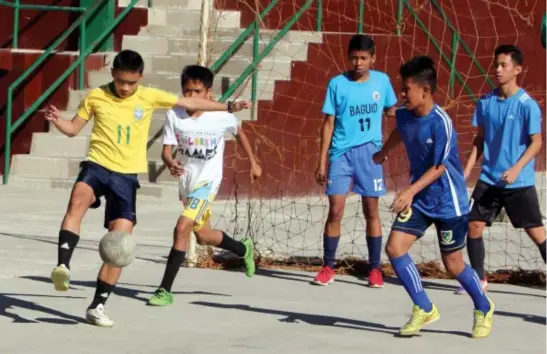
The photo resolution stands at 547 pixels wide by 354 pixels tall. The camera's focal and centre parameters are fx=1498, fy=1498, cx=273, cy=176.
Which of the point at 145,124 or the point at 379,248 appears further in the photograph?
the point at 379,248

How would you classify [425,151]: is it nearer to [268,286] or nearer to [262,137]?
[268,286]

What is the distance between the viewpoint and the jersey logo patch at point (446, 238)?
923 cm

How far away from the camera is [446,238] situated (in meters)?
9.23

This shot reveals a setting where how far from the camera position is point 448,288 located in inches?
444

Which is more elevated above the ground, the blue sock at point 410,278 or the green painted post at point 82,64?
the green painted post at point 82,64

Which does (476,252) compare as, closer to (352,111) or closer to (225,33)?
(352,111)

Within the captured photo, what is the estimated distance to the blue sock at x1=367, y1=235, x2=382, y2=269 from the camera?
11359mm

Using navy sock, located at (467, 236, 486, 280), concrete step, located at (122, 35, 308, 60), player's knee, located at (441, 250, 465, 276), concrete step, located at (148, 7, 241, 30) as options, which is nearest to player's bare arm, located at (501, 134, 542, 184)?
navy sock, located at (467, 236, 486, 280)

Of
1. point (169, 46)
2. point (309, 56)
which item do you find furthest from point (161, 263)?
point (169, 46)

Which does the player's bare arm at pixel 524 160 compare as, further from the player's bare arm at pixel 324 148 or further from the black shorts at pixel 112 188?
the black shorts at pixel 112 188

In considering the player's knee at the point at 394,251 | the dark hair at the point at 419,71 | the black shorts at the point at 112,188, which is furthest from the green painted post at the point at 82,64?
the player's knee at the point at 394,251

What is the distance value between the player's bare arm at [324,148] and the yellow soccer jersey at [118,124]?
6.26ft

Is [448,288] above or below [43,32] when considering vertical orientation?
below

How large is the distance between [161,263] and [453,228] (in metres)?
3.63
